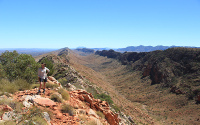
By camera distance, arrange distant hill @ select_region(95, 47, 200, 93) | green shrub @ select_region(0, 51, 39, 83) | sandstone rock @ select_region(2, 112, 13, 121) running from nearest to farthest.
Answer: sandstone rock @ select_region(2, 112, 13, 121)
green shrub @ select_region(0, 51, 39, 83)
distant hill @ select_region(95, 47, 200, 93)

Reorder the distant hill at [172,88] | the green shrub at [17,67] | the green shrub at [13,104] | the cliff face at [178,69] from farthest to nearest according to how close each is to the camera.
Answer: the cliff face at [178,69], the distant hill at [172,88], the green shrub at [17,67], the green shrub at [13,104]

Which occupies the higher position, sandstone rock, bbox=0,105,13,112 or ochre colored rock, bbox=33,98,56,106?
sandstone rock, bbox=0,105,13,112

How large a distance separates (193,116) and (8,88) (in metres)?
30.1

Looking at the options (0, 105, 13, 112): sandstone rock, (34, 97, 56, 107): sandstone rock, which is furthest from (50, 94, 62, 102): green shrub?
(0, 105, 13, 112): sandstone rock

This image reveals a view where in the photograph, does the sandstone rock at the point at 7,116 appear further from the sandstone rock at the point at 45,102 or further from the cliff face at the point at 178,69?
the cliff face at the point at 178,69

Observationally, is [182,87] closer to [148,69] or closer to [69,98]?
[148,69]

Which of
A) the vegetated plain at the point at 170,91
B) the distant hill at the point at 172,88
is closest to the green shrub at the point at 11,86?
the vegetated plain at the point at 170,91

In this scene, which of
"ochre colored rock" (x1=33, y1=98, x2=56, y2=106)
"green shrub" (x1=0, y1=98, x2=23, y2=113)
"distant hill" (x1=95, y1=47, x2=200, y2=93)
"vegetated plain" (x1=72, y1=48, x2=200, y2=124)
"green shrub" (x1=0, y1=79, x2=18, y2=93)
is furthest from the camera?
"distant hill" (x1=95, y1=47, x2=200, y2=93)

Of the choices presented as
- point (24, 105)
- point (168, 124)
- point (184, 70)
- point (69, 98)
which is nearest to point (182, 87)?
point (184, 70)

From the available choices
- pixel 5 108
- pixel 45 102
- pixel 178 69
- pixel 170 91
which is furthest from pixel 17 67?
pixel 178 69

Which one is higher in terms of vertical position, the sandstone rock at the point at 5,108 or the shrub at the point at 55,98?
the sandstone rock at the point at 5,108

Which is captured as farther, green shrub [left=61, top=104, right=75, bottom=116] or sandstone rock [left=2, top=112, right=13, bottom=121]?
green shrub [left=61, top=104, right=75, bottom=116]

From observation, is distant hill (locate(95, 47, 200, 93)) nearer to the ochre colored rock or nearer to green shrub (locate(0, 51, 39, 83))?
green shrub (locate(0, 51, 39, 83))

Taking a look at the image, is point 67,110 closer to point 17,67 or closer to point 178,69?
point 17,67
